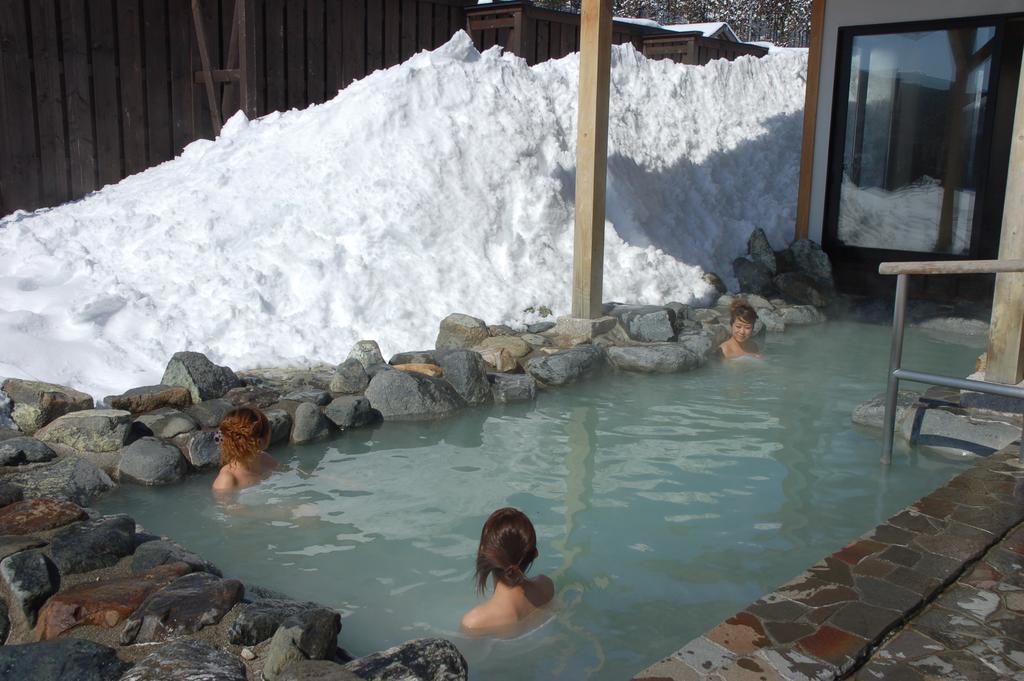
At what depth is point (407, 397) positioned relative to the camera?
5918 mm

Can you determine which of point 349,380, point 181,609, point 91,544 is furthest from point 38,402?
point 181,609

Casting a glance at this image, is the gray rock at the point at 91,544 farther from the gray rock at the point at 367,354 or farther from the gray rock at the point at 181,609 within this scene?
the gray rock at the point at 367,354

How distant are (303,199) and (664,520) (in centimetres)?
538

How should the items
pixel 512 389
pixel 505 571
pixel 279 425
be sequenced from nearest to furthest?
pixel 505 571 → pixel 279 425 → pixel 512 389

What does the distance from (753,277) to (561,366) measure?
3.89m

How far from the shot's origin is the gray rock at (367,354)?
21.4 feet

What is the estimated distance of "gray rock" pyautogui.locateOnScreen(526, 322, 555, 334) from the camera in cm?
767

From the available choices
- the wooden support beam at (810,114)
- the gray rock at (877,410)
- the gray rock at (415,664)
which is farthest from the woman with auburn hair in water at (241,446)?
the wooden support beam at (810,114)

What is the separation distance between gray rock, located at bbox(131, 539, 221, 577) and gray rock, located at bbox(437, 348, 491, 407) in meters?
2.84

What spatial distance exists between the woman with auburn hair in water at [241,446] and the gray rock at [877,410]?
12.4 ft

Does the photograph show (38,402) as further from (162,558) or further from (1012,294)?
(1012,294)

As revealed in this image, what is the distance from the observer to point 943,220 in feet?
30.2

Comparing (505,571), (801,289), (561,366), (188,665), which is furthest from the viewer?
(801,289)

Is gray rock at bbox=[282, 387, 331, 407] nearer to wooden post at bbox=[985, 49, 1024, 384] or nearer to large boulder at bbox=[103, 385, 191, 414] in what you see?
large boulder at bbox=[103, 385, 191, 414]
